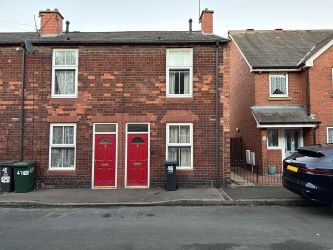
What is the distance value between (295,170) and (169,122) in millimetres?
5264

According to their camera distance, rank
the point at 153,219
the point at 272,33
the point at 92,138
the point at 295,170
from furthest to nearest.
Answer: the point at 272,33 → the point at 92,138 → the point at 295,170 → the point at 153,219

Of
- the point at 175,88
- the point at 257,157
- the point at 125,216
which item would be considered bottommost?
the point at 125,216

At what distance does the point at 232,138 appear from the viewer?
2114cm

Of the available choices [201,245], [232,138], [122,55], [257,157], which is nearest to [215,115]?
[122,55]

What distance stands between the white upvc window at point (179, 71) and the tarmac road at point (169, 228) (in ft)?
16.6

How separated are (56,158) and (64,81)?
298 cm

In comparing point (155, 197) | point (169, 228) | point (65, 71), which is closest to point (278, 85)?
point (155, 197)

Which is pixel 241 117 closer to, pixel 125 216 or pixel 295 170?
pixel 295 170

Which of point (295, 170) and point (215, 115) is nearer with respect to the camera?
point (295, 170)

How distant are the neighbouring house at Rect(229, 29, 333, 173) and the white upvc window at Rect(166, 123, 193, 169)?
4.51m

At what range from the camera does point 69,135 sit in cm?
1262

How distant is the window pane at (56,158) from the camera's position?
1257 cm

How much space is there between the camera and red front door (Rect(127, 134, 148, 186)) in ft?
40.8

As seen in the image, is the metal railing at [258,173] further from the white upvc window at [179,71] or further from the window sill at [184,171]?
the white upvc window at [179,71]
